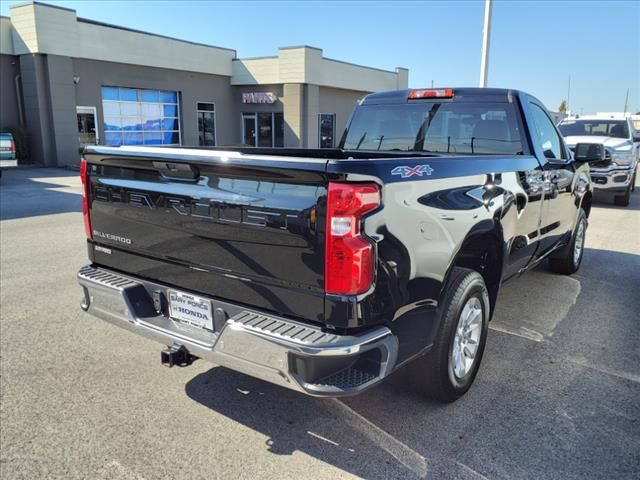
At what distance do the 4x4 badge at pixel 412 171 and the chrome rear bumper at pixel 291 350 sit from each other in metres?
0.78

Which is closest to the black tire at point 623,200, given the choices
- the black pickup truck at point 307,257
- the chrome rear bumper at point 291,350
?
the black pickup truck at point 307,257

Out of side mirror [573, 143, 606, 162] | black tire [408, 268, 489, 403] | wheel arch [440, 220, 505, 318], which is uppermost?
side mirror [573, 143, 606, 162]

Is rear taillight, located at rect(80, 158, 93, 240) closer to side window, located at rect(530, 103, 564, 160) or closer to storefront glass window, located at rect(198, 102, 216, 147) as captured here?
side window, located at rect(530, 103, 564, 160)

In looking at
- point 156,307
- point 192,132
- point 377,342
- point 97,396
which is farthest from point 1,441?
point 192,132

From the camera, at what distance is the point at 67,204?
1226 cm

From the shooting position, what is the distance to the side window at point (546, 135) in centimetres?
499

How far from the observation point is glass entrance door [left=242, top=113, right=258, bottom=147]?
103ft

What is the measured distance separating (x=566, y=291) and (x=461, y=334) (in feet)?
10.2

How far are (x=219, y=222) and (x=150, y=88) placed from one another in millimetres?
25537

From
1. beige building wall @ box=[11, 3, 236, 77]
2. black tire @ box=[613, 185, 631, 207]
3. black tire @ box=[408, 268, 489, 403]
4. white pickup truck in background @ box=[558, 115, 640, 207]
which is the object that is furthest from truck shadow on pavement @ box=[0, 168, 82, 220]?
black tire @ box=[613, 185, 631, 207]

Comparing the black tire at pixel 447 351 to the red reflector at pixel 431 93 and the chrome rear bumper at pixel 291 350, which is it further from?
the red reflector at pixel 431 93

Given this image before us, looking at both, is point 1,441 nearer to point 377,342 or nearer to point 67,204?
point 377,342

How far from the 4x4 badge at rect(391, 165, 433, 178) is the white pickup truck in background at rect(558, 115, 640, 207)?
948 cm

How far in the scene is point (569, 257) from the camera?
6.39 m
